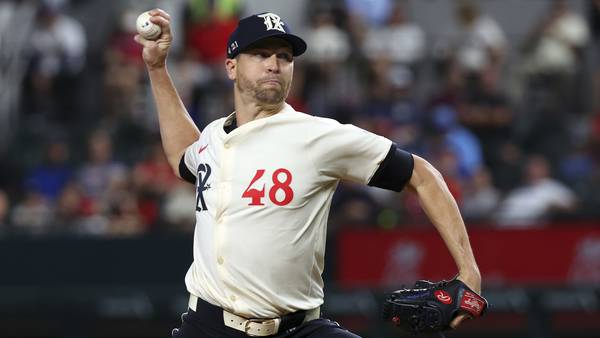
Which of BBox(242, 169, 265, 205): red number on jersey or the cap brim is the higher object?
Result: the cap brim

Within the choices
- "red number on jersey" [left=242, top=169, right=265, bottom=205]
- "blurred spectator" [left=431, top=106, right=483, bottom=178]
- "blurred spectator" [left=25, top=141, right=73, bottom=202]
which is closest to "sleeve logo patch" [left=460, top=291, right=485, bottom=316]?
"red number on jersey" [left=242, top=169, right=265, bottom=205]

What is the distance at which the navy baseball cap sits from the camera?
5656 millimetres

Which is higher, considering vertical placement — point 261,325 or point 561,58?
point 561,58

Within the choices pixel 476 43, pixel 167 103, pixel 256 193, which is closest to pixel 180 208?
pixel 476 43

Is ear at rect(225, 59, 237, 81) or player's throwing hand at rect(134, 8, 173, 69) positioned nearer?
ear at rect(225, 59, 237, 81)

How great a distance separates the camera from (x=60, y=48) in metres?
14.6

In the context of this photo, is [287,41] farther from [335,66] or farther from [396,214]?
[335,66]

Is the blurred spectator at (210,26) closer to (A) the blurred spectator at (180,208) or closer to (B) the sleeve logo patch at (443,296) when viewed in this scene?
(A) the blurred spectator at (180,208)

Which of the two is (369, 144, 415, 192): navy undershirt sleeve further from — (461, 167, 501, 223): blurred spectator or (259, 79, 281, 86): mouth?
(461, 167, 501, 223): blurred spectator

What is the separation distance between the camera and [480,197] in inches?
498

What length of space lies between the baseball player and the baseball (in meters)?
0.63

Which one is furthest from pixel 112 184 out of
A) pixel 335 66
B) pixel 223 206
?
pixel 223 206

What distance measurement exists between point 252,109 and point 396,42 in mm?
9156

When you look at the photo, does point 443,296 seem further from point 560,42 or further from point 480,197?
point 560,42
